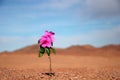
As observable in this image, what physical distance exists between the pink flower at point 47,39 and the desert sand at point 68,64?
1.31 m

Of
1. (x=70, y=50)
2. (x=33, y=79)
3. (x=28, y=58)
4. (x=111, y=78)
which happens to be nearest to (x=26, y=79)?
(x=33, y=79)

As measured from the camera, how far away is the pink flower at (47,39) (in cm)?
1343

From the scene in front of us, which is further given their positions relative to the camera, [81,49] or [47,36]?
[81,49]

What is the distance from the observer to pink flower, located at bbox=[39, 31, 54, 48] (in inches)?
529

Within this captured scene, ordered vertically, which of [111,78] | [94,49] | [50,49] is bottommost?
[111,78]

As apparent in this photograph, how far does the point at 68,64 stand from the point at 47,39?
838 centimetres

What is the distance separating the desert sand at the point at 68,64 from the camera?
1381cm

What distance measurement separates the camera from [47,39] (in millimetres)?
13445

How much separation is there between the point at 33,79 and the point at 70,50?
79.5ft

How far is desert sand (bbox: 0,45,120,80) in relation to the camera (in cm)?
1381

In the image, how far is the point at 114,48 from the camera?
36562 millimetres

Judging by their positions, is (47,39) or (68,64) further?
(68,64)

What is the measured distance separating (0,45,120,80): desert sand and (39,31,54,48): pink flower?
1315 millimetres

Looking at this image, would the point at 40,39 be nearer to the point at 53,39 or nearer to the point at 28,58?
the point at 53,39
